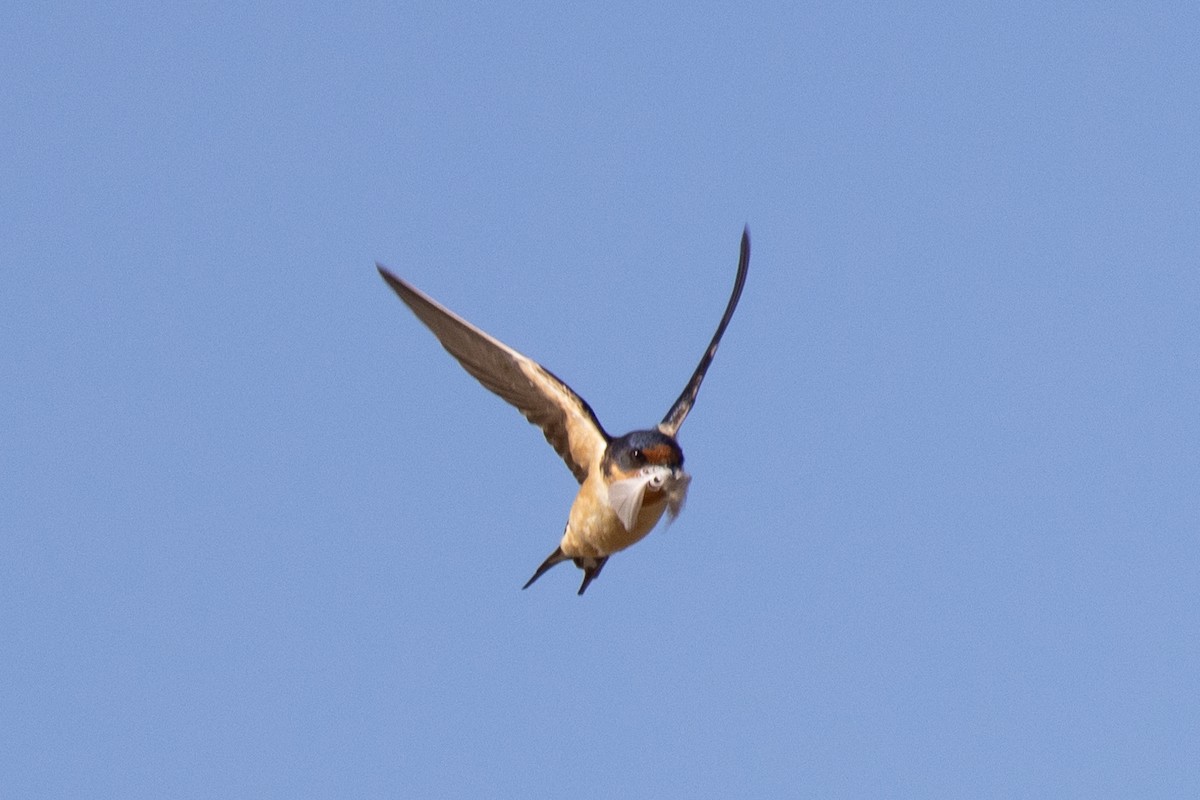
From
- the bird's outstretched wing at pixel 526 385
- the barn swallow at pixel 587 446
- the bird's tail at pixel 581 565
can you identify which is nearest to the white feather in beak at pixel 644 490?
the barn swallow at pixel 587 446

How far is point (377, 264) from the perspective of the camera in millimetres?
9234

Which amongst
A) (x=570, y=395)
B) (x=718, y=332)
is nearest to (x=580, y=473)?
(x=570, y=395)

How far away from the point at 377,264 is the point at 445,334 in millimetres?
443

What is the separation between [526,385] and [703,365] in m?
0.94

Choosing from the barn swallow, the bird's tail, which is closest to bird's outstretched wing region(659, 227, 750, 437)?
the barn swallow

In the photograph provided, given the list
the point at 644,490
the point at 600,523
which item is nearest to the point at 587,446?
the point at 600,523

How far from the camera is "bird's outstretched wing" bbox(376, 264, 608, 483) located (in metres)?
9.36

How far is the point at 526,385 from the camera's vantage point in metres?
9.80

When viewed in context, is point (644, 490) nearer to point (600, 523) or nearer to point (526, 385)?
point (600, 523)

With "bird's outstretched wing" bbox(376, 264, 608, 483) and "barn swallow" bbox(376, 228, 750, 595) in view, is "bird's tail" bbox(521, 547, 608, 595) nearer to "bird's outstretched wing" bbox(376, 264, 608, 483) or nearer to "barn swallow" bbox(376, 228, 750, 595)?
"barn swallow" bbox(376, 228, 750, 595)

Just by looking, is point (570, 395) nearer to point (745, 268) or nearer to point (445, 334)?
point (445, 334)

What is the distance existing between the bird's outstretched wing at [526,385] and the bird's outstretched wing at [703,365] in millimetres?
320

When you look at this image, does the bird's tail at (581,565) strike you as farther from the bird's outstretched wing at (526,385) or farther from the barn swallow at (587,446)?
the bird's outstretched wing at (526,385)

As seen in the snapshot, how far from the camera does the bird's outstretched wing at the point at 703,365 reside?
32.9ft
